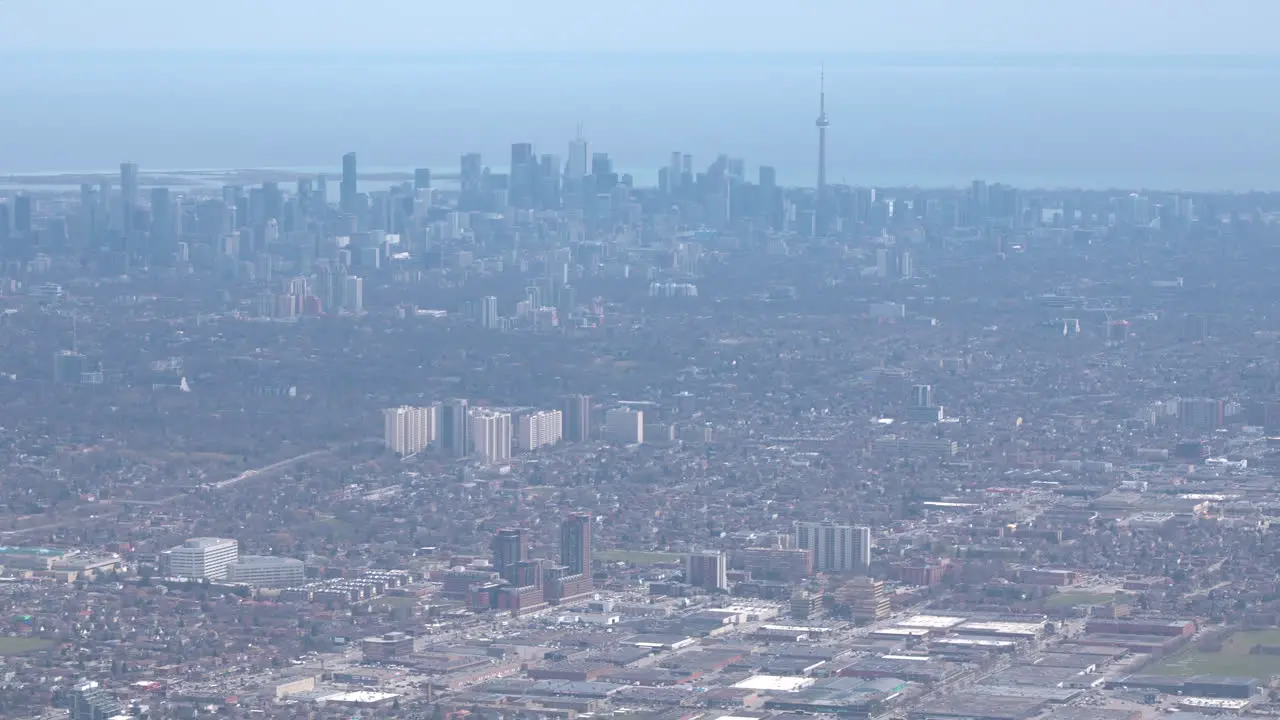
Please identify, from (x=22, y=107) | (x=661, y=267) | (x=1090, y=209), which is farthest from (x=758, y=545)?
(x=22, y=107)

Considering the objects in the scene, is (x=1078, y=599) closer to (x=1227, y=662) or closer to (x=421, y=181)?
(x=1227, y=662)

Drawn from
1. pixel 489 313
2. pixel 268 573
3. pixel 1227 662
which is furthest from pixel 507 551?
pixel 489 313

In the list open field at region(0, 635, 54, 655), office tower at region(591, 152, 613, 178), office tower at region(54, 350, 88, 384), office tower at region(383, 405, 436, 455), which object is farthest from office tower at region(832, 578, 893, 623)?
office tower at region(591, 152, 613, 178)

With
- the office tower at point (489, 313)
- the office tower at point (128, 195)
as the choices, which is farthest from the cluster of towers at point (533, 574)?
the office tower at point (128, 195)

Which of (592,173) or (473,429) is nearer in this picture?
(473,429)

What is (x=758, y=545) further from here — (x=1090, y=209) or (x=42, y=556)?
(x=1090, y=209)

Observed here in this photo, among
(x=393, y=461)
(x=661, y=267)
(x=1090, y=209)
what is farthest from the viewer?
(x=1090, y=209)

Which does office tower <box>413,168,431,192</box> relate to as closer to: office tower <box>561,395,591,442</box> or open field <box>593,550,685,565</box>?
office tower <box>561,395,591,442</box>
